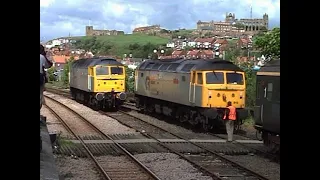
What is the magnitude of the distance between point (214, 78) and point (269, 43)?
7.81 ft

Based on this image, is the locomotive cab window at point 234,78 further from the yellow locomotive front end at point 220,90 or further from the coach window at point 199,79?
the coach window at point 199,79

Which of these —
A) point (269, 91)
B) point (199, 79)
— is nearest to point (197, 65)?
point (199, 79)

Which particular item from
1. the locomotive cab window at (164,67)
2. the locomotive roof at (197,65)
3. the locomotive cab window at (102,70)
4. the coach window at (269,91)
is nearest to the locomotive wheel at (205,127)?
the locomotive roof at (197,65)

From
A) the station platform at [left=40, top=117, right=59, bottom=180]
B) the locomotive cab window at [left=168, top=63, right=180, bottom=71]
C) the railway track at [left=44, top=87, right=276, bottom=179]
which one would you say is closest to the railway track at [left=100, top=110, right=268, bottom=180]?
the railway track at [left=44, top=87, right=276, bottom=179]

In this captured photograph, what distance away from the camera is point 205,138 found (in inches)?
660

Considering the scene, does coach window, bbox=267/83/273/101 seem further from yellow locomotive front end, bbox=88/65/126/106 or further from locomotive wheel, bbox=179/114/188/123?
yellow locomotive front end, bbox=88/65/126/106

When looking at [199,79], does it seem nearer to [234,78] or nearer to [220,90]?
[220,90]

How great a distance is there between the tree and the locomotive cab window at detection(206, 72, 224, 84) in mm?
1786

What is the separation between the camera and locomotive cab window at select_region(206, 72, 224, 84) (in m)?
18.1

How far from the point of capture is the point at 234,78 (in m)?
18.6

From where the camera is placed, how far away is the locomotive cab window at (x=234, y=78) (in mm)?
18531
